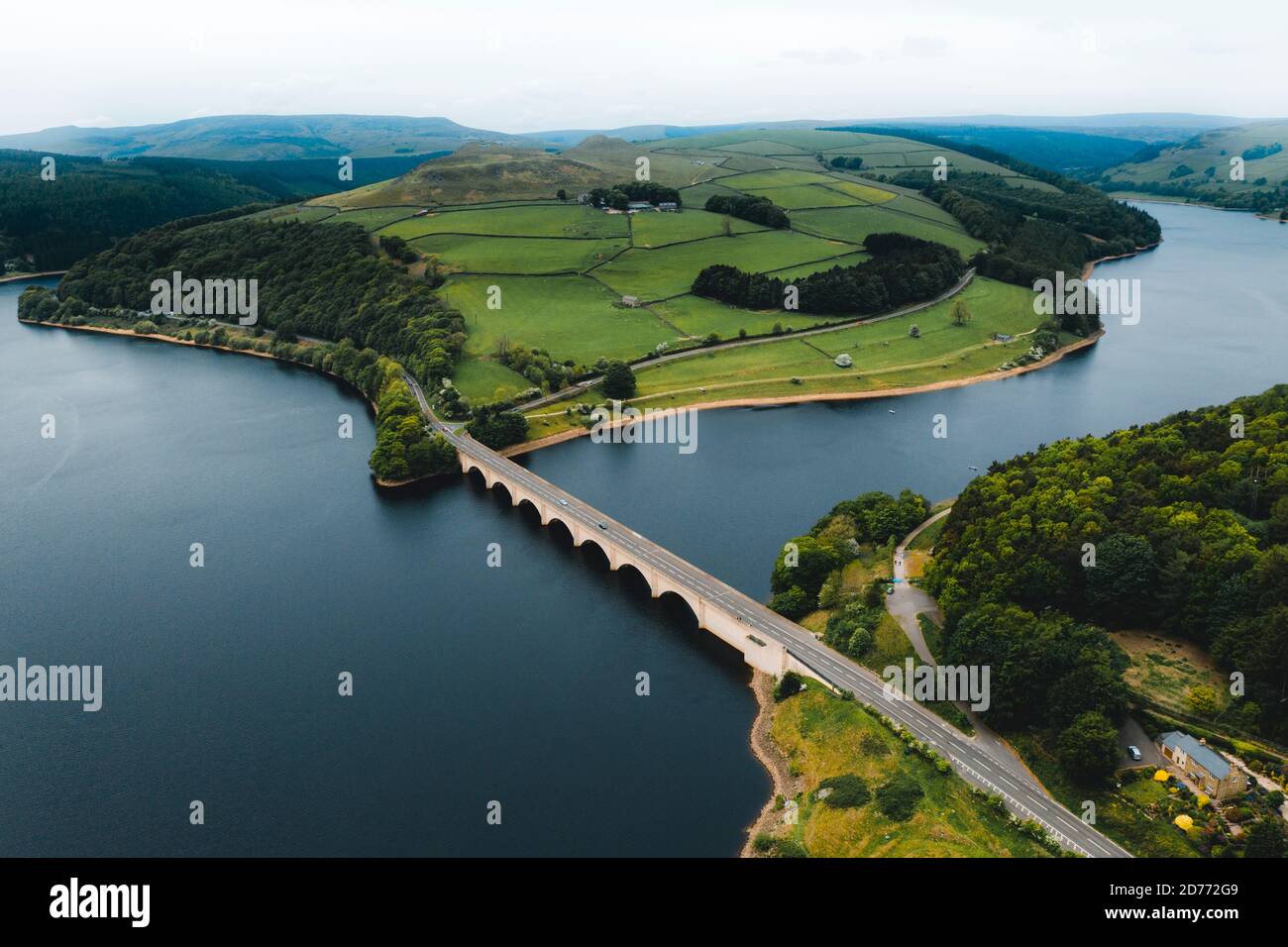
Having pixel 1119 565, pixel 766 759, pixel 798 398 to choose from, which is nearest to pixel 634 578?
pixel 766 759

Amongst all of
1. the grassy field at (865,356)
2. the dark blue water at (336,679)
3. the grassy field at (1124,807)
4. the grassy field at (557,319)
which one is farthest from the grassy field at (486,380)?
the grassy field at (1124,807)

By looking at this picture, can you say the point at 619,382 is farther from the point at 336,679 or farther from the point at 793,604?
the point at 336,679

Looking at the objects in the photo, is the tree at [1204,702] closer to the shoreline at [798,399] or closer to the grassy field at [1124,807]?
the grassy field at [1124,807]

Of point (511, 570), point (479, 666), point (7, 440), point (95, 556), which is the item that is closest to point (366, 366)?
point (7, 440)

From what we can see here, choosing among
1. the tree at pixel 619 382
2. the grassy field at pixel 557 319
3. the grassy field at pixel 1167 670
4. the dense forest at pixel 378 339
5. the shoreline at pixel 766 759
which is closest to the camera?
the shoreline at pixel 766 759

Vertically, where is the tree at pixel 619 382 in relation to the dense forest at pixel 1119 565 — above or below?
above

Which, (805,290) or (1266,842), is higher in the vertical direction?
(805,290)

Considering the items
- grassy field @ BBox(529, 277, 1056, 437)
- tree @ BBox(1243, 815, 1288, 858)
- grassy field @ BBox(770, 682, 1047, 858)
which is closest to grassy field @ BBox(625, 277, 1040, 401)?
grassy field @ BBox(529, 277, 1056, 437)
